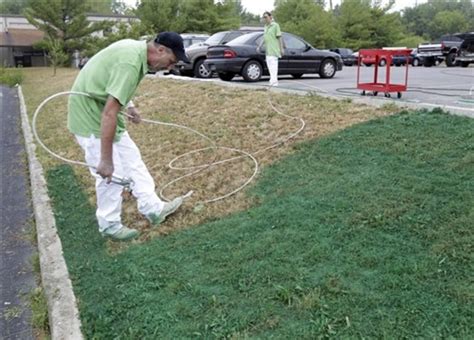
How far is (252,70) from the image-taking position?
43.5 feet

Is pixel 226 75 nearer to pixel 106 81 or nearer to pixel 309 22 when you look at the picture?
pixel 106 81

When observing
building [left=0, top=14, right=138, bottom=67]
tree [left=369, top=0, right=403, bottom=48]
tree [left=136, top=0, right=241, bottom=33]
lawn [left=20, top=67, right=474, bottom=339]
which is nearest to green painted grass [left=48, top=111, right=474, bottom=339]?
lawn [left=20, top=67, right=474, bottom=339]

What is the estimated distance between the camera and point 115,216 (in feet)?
13.6

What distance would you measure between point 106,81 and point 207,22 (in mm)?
41498

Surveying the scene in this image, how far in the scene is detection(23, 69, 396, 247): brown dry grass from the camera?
4.71 m

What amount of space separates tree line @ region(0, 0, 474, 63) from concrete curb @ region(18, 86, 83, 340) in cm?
2273

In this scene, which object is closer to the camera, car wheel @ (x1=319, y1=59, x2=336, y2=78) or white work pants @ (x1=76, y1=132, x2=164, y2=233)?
white work pants @ (x1=76, y1=132, x2=164, y2=233)

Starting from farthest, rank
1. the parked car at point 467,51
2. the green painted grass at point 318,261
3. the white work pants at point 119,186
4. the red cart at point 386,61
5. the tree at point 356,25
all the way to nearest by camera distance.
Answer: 1. the tree at point 356,25
2. the parked car at point 467,51
3. the red cart at point 386,61
4. the white work pants at point 119,186
5. the green painted grass at point 318,261

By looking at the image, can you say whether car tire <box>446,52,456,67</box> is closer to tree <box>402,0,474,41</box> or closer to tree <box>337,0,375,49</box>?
tree <box>337,0,375,49</box>

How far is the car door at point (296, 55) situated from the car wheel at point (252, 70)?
0.92m

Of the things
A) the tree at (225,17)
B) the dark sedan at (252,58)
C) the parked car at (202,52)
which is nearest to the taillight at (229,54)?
the dark sedan at (252,58)

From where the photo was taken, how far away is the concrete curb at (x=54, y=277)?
312 cm

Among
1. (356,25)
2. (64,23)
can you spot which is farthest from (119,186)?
(356,25)

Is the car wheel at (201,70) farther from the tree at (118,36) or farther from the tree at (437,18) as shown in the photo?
the tree at (437,18)
